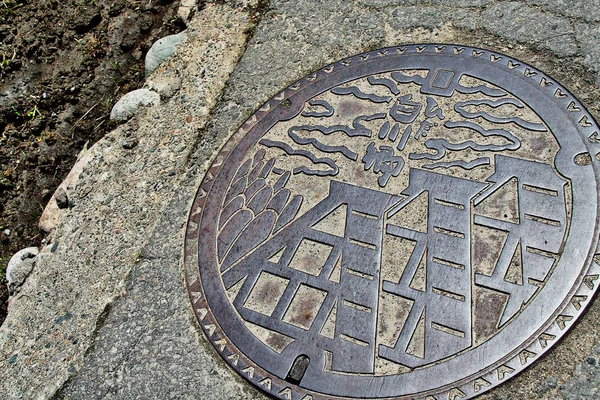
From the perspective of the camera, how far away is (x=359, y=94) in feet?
7.14

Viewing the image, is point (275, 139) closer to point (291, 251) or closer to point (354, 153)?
point (354, 153)

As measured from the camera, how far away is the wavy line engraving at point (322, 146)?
2.05m

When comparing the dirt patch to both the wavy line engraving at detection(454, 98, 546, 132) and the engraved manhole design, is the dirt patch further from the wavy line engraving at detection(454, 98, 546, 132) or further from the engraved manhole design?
the wavy line engraving at detection(454, 98, 546, 132)

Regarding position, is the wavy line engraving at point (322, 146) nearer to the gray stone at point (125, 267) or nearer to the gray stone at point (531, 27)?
the gray stone at point (125, 267)

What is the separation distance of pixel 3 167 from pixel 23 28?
33.7 inches

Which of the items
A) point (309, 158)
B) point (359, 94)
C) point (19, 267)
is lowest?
point (19, 267)

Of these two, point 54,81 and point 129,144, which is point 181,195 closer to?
point 129,144

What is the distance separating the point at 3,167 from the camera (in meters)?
2.72

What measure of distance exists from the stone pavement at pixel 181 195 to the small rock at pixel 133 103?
2.1 inches

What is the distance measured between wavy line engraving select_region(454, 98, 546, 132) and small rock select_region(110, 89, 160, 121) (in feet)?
4.17

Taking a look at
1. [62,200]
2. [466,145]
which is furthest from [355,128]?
[62,200]

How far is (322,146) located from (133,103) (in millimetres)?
946

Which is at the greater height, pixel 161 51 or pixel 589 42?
pixel 589 42

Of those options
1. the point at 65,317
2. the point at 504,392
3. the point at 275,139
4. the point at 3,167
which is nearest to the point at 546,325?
the point at 504,392
